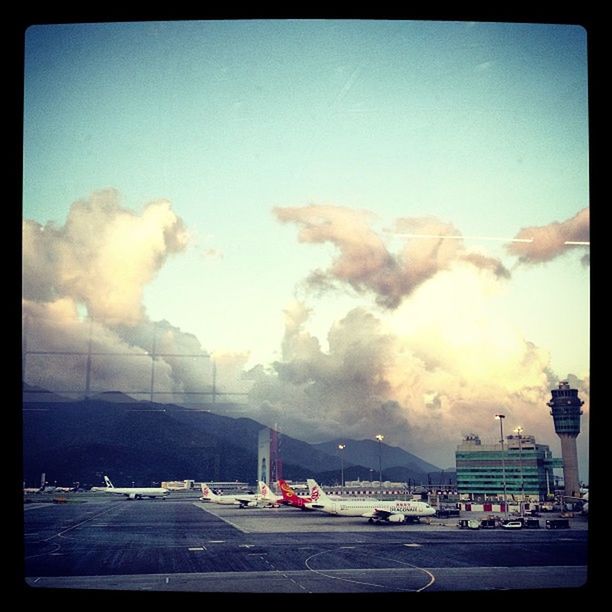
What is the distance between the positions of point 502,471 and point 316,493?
1053cm

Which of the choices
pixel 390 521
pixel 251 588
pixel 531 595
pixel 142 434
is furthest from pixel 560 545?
pixel 142 434

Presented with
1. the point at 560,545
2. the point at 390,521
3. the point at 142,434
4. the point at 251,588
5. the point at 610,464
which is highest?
the point at 610,464

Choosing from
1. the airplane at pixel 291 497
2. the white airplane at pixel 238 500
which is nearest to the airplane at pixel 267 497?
the white airplane at pixel 238 500

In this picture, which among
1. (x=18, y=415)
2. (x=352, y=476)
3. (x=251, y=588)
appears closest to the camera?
(x=18, y=415)

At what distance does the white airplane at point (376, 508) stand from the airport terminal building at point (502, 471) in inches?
255

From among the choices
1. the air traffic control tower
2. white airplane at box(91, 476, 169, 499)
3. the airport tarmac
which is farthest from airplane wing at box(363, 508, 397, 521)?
white airplane at box(91, 476, 169, 499)

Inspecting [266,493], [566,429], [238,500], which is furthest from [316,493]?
[566,429]

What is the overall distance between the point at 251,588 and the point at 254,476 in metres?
13.2

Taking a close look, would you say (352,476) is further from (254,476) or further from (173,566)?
(173,566)

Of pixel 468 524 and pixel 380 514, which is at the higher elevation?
pixel 468 524

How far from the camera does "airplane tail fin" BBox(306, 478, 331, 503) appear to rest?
23.7m

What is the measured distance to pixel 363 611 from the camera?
4.99 m

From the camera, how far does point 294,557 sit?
12398 mm

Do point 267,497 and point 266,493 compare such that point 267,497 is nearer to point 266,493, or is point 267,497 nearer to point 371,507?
point 266,493
